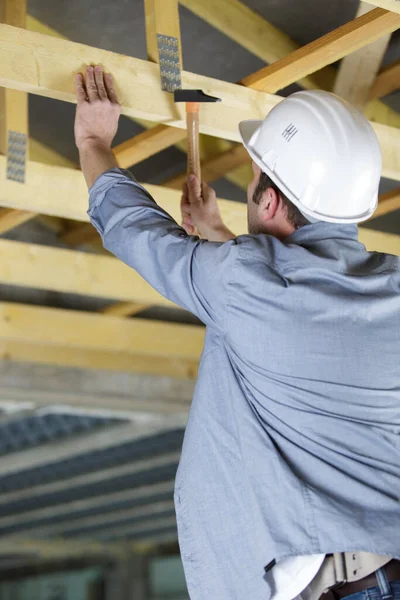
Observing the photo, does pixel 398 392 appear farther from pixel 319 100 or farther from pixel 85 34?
pixel 85 34

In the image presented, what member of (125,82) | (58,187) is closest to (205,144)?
(58,187)

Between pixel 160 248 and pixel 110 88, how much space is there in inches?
35.6

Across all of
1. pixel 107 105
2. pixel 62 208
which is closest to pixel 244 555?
pixel 107 105

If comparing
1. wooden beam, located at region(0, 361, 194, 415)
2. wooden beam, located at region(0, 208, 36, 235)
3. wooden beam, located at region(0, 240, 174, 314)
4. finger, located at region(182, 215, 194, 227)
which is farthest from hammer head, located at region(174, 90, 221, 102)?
wooden beam, located at region(0, 361, 194, 415)

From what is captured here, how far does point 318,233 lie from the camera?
6.28 ft

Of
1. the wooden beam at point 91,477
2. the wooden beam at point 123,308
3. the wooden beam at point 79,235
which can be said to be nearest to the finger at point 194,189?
the wooden beam at point 79,235

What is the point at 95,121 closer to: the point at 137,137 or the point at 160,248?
the point at 160,248

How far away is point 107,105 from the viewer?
244 cm

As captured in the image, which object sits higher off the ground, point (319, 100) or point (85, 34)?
point (85, 34)

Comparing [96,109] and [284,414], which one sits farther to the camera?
[96,109]

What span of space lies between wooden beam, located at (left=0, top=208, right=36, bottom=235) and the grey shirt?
2212mm

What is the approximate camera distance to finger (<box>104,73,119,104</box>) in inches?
98.7

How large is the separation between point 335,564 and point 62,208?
2.17 m

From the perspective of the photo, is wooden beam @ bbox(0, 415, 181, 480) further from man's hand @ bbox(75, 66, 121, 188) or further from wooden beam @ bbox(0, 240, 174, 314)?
man's hand @ bbox(75, 66, 121, 188)
